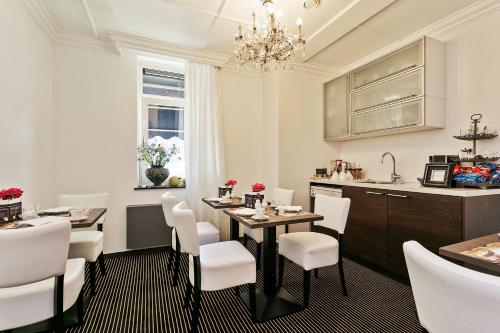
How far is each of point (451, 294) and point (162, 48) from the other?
3.62 metres

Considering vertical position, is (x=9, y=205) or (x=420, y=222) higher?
(x=9, y=205)

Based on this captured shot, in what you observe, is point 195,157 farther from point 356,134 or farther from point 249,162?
point 356,134

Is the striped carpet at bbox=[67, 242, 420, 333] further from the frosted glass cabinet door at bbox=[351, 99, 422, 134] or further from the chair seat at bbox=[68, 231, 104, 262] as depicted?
the frosted glass cabinet door at bbox=[351, 99, 422, 134]

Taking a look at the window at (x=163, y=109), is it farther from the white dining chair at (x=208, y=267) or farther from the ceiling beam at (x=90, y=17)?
the white dining chair at (x=208, y=267)

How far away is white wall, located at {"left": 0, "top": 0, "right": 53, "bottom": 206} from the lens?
213 centimetres

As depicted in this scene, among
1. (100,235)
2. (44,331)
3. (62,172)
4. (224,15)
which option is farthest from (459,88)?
(62,172)

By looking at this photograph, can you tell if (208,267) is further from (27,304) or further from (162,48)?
(162,48)

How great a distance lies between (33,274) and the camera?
3.90 ft

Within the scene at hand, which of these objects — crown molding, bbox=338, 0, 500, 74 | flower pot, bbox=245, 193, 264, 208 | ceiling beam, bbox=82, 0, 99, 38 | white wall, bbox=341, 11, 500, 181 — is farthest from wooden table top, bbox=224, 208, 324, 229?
ceiling beam, bbox=82, 0, 99, 38

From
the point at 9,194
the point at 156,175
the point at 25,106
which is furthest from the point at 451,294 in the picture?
the point at 25,106

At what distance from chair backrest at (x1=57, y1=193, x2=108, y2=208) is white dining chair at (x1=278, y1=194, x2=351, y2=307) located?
1996mm

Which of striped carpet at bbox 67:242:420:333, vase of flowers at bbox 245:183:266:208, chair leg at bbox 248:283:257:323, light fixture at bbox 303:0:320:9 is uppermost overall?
light fixture at bbox 303:0:320:9

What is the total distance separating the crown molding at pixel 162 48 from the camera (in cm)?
307

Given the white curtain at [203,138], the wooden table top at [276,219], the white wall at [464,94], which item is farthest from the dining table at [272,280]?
the white wall at [464,94]
